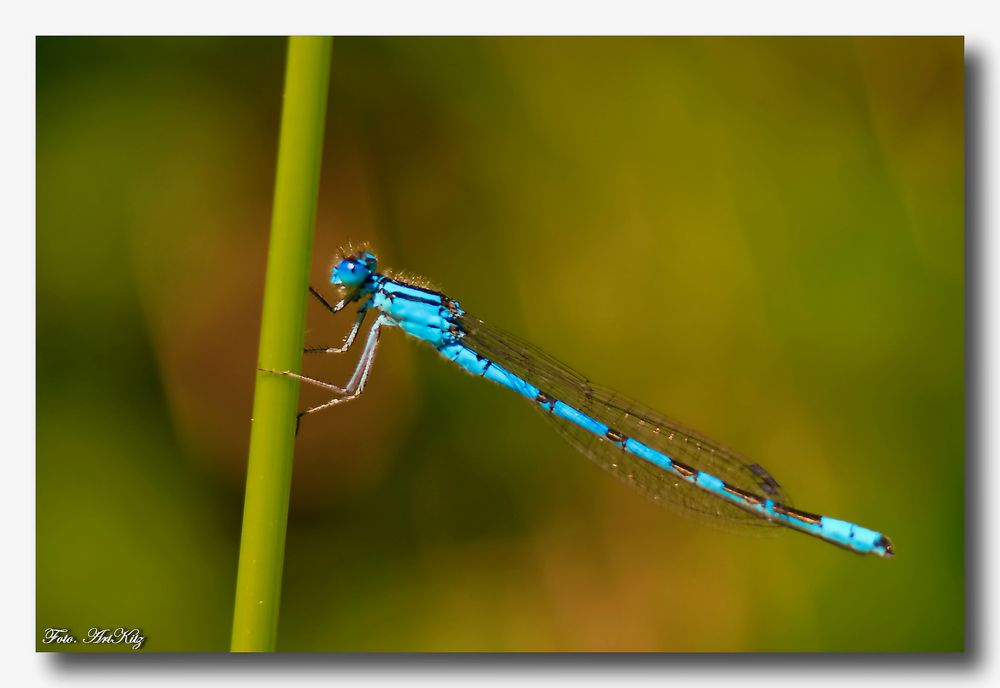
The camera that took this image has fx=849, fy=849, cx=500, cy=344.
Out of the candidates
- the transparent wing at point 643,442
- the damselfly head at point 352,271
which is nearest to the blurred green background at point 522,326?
the transparent wing at point 643,442

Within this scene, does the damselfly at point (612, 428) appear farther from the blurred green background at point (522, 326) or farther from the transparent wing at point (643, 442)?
the blurred green background at point (522, 326)

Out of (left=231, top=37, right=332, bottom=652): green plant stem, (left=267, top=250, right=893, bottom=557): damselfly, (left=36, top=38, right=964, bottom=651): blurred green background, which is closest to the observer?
(left=231, top=37, right=332, bottom=652): green plant stem

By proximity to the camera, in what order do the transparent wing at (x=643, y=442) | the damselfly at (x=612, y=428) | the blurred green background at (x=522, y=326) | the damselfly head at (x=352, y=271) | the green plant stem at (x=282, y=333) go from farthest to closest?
the transparent wing at (x=643, y=442), the blurred green background at (x=522, y=326), the damselfly at (x=612, y=428), the damselfly head at (x=352, y=271), the green plant stem at (x=282, y=333)

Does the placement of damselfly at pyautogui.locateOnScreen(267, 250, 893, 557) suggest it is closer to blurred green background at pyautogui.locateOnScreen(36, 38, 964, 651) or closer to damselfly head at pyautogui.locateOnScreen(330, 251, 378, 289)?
damselfly head at pyautogui.locateOnScreen(330, 251, 378, 289)

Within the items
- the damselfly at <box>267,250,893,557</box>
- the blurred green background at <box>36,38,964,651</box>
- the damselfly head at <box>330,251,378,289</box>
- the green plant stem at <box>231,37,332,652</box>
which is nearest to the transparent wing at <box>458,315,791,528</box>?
the damselfly at <box>267,250,893,557</box>

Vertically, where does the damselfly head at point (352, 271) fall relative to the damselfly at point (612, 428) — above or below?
above

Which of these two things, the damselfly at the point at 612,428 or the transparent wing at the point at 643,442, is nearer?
the damselfly at the point at 612,428
